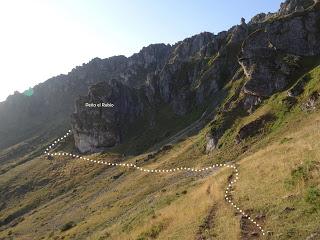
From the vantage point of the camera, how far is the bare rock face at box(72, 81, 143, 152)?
148250 mm

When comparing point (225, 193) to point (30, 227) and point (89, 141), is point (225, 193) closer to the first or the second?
point (30, 227)

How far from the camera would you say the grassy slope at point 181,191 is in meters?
27.8

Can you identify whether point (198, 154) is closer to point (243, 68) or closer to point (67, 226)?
point (67, 226)

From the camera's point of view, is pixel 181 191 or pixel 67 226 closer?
pixel 181 191

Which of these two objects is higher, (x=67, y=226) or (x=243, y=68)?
(x=243, y=68)

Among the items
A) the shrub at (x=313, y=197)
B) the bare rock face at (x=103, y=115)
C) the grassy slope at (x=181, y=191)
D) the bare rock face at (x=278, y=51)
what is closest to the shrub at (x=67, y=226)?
the grassy slope at (x=181, y=191)

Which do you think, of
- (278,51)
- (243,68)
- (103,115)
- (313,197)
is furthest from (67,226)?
(103,115)

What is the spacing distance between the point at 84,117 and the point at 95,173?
1822 inches

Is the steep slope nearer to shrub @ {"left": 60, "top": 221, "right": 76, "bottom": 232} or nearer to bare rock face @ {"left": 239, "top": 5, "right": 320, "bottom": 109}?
bare rock face @ {"left": 239, "top": 5, "right": 320, "bottom": 109}

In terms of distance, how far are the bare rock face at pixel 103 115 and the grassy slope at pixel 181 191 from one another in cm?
1268

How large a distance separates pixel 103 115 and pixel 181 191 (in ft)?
340

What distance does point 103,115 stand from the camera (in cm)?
15400

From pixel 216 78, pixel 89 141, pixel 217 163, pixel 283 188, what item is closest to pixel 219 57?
pixel 216 78

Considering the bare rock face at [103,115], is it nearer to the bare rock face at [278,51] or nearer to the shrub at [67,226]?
the bare rock face at [278,51]
